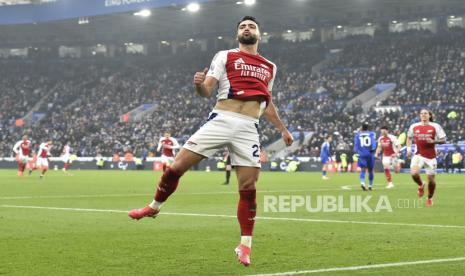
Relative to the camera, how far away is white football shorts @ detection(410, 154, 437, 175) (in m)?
19.2

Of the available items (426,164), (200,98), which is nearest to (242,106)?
(426,164)

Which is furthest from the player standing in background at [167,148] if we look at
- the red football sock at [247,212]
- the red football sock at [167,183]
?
the red football sock at [247,212]

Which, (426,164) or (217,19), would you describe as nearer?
(426,164)

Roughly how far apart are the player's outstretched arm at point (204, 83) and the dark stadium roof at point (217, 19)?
2043 inches

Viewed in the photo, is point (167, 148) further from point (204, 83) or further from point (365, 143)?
Answer: point (204, 83)

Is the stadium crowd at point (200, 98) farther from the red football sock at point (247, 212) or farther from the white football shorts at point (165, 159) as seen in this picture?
the red football sock at point (247, 212)

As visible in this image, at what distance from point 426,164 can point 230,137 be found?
11.5 m

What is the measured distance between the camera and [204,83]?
851 centimetres

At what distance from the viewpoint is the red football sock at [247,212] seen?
8734mm

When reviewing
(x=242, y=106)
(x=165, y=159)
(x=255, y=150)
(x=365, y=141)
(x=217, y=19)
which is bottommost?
(x=165, y=159)

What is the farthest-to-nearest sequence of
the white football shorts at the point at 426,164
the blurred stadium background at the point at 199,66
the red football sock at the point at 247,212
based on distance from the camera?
the blurred stadium background at the point at 199,66 → the white football shorts at the point at 426,164 → the red football sock at the point at 247,212

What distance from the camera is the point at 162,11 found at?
66438 millimetres

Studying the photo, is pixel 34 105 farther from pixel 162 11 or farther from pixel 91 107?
pixel 162 11

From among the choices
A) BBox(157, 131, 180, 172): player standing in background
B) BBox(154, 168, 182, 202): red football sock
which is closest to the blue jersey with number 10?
BBox(157, 131, 180, 172): player standing in background
